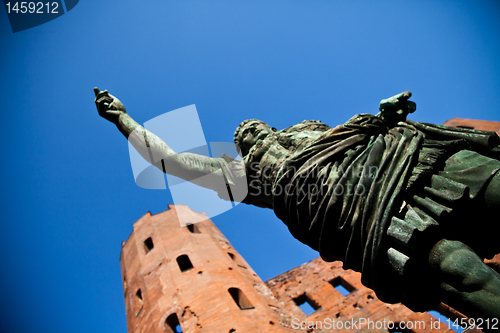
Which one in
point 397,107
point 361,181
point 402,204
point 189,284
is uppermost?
point 189,284

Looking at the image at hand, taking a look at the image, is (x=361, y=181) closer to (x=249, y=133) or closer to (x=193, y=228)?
(x=249, y=133)

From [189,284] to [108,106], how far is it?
37.4 ft

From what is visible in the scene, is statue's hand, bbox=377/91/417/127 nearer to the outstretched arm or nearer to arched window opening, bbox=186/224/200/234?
the outstretched arm

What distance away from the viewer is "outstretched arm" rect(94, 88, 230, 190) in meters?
3.30

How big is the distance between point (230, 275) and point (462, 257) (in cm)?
1359

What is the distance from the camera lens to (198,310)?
12.1m

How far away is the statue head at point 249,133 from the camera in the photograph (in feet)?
12.2

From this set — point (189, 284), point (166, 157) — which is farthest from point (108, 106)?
point (189, 284)

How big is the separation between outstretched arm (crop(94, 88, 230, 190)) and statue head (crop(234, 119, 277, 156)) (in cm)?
45

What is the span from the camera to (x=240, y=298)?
1374 cm

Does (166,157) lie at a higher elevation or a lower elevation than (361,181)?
higher

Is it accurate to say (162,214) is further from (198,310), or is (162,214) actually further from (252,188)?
(252,188)

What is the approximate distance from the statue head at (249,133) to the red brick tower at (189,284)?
9.06 meters

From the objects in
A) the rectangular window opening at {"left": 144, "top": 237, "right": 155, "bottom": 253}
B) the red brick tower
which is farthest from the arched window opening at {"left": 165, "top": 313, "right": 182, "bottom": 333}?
the rectangular window opening at {"left": 144, "top": 237, "right": 155, "bottom": 253}
